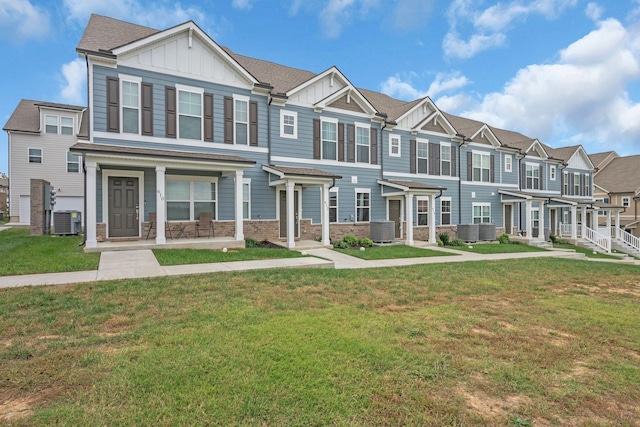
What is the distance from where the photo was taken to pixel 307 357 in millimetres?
3561

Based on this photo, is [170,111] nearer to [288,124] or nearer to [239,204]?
[239,204]

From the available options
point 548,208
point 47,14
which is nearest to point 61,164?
point 47,14

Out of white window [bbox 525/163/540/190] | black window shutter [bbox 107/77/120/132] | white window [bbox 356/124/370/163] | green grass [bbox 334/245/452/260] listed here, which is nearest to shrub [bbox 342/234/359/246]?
green grass [bbox 334/245/452/260]

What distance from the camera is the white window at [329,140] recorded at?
16.0 m

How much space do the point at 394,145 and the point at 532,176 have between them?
13915mm

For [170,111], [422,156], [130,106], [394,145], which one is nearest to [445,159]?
[422,156]

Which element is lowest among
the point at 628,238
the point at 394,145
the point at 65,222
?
the point at 628,238

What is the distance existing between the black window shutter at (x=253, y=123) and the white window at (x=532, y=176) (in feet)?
69.3

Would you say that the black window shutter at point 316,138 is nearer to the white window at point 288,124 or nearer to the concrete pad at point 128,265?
the white window at point 288,124

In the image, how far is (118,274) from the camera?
7352mm

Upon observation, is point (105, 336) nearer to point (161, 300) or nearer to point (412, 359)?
point (161, 300)

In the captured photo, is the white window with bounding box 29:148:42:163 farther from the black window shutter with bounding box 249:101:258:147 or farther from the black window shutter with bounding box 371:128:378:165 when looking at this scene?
the black window shutter with bounding box 371:128:378:165

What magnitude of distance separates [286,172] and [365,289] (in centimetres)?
739

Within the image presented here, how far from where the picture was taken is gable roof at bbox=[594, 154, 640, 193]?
110ft
